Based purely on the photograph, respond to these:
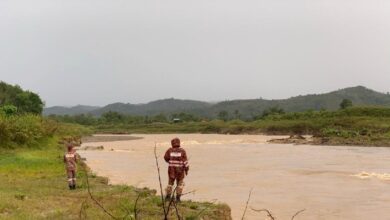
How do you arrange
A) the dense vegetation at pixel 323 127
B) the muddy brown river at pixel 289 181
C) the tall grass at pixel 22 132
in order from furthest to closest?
the dense vegetation at pixel 323 127
the tall grass at pixel 22 132
the muddy brown river at pixel 289 181

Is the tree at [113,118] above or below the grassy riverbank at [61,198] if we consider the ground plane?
above

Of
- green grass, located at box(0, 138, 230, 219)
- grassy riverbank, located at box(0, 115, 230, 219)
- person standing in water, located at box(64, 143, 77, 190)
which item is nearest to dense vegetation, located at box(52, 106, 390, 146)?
grassy riverbank, located at box(0, 115, 230, 219)

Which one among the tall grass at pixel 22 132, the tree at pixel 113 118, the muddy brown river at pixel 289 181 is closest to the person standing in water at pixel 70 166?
the muddy brown river at pixel 289 181

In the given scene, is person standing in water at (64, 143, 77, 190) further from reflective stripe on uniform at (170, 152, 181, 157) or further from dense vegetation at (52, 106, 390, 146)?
dense vegetation at (52, 106, 390, 146)

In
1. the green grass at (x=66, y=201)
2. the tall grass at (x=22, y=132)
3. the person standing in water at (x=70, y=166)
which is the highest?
the tall grass at (x=22, y=132)

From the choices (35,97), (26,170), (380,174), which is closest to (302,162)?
(380,174)

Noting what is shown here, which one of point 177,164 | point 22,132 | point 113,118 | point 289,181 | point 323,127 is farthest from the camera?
point 113,118

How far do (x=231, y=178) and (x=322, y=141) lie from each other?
26.6 meters

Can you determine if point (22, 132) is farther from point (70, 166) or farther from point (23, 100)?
point (23, 100)

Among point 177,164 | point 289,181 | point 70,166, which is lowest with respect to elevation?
point 289,181

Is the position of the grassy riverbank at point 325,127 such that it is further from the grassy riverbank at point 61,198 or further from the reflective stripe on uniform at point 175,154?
A: the reflective stripe on uniform at point 175,154

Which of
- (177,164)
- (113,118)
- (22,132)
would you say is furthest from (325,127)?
(113,118)

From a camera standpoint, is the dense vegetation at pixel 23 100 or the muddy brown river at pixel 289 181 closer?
the muddy brown river at pixel 289 181

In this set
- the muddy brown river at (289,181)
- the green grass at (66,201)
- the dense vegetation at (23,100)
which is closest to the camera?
the green grass at (66,201)
